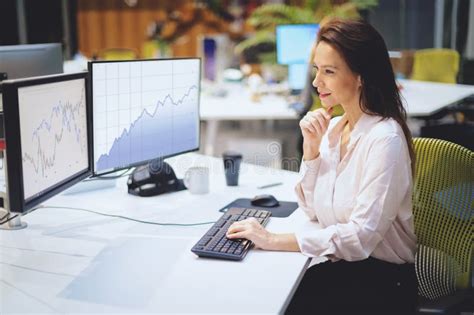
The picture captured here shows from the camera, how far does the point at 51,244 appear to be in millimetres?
1635

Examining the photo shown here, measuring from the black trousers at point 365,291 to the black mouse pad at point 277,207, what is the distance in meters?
0.33

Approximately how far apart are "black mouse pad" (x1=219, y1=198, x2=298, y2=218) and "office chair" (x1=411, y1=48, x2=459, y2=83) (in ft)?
13.0

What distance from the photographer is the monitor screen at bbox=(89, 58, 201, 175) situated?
1901 millimetres

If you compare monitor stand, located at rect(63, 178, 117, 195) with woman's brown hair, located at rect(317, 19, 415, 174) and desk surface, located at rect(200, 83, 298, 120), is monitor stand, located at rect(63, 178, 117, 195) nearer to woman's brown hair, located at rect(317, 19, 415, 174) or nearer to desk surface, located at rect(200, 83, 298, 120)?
woman's brown hair, located at rect(317, 19, 415, 174)

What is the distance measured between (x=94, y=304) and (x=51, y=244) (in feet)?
1.42

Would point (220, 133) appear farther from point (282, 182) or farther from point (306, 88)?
point (282, 182)

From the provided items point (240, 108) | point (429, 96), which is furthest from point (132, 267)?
point (429, 96)

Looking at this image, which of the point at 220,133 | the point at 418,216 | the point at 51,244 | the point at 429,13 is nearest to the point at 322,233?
the point at 418,216

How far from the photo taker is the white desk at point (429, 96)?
12.7 feet

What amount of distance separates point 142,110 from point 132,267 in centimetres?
73

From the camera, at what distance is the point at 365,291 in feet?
5.23

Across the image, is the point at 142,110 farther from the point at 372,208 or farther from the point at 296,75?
the point at 296,75

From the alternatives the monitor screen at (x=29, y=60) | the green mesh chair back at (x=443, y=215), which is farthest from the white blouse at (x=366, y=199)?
the monitor screen at (x=29, y=60)

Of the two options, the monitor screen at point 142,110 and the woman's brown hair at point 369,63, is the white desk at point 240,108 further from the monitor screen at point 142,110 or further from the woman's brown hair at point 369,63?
the woman's brown hair at point 369,63
